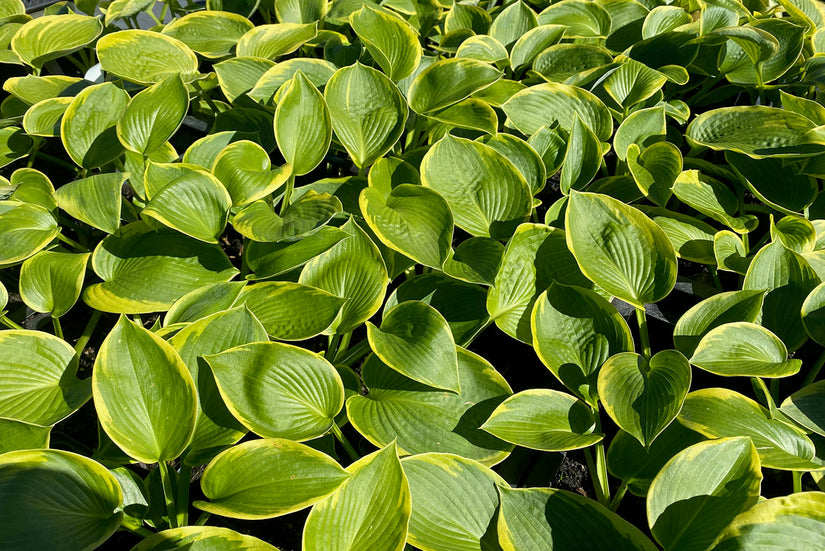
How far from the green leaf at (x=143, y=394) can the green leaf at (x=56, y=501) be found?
2.3 inches

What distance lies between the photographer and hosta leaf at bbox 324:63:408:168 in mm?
1314

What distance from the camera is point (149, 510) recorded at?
3.01 ft

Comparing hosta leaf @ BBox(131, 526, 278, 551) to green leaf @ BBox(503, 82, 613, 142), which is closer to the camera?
hosta leaf @ BBox(131, 526, 278, 551)

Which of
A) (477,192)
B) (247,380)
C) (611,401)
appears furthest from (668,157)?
(247,380)

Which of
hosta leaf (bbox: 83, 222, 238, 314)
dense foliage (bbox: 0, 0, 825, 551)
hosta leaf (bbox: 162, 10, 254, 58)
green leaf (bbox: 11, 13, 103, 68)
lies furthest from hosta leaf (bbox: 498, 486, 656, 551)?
green leaf (bbox: 11, 13, 103, 68)

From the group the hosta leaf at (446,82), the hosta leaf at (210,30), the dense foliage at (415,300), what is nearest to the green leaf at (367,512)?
the dense foliage at (415,300)

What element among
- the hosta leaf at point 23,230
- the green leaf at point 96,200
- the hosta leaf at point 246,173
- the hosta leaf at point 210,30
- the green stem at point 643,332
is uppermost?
the hosta leaf at point 210,30

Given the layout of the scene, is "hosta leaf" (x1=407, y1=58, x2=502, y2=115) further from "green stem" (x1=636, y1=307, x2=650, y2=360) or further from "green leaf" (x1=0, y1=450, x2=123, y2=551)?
"green leaf" (x1=0, y1=450, x2=123, y2=551)

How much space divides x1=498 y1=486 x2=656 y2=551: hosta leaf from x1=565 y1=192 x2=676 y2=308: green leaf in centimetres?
37

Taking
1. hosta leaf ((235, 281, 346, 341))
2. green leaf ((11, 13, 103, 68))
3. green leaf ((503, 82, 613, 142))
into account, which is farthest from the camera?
green leaf ((11, 13, 103, 68))

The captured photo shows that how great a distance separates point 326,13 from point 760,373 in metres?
1.44

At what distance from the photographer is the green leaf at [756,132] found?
1269mm

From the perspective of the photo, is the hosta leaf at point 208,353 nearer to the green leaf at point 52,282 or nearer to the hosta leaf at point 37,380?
the hosta leaf at point 37,380

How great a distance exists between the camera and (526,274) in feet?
3.63
